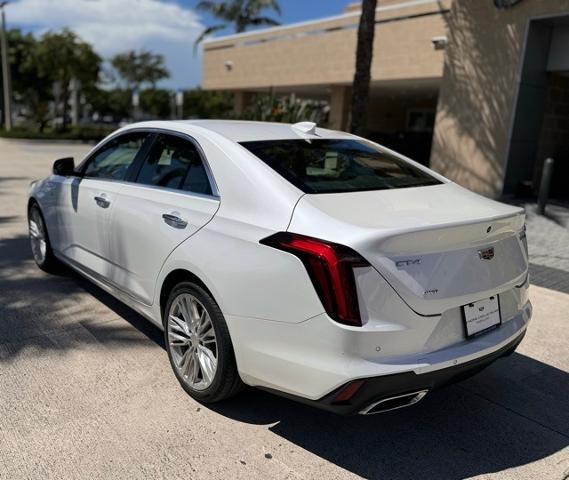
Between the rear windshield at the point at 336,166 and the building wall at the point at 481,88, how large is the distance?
7.99 metres

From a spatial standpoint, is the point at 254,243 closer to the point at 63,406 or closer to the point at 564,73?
the point at 63,406

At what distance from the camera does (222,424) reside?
309 centimetres

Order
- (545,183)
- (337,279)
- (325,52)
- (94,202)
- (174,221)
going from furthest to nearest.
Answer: (325,52) < (545,183) < (94,202) < (174,221) < (337,279)

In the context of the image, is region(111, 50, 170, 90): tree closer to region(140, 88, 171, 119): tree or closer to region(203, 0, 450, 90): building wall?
region(140, 88, 171, 119): tree

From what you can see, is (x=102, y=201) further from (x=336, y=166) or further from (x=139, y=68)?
(x=139, y=68)

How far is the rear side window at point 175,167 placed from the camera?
135 inches

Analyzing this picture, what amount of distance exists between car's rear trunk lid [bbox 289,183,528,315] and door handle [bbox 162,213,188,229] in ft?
2.75

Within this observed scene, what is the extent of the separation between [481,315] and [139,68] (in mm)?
64345

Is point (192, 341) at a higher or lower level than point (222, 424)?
higher

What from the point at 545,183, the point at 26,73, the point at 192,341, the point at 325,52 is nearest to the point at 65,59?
the point at 26,73

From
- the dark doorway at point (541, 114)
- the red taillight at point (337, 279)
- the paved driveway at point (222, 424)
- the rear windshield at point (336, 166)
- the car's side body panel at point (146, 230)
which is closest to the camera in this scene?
the red taillight at point (337, 279)

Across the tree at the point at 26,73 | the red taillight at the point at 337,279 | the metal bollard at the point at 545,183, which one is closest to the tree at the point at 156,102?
the tree at the point at 26,73

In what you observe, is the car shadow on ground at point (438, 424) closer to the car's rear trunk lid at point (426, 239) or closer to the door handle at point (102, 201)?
the car's rear trunk lid at point (426, 239)

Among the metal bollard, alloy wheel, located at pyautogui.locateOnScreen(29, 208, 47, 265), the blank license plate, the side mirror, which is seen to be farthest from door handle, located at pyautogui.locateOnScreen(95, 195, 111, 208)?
the metal bollard
